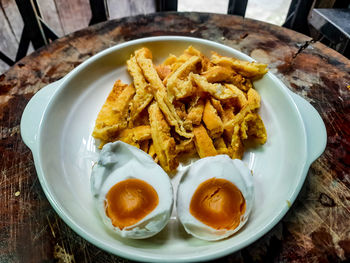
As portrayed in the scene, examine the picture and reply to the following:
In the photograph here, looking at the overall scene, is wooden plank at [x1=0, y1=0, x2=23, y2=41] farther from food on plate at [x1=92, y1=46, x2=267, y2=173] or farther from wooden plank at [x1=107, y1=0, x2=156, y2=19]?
food on plate at [x1=92, y1=46, x2=267, y2=173]

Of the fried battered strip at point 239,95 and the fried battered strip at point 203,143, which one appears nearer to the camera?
the fried battered strip at point 203,143

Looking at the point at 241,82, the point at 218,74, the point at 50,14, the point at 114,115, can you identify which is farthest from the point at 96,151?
the point at 50,14

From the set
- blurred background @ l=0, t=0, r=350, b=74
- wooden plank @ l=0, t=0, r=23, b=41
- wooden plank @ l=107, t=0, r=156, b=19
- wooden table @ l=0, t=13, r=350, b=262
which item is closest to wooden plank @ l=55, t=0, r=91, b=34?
blurred background @ l=0, t=0, r=350, b=74

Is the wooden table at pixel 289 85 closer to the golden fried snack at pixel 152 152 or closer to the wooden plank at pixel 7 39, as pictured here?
the golden fried snack at pixel 152 152

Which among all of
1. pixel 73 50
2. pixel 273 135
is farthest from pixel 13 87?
pixel 273 135

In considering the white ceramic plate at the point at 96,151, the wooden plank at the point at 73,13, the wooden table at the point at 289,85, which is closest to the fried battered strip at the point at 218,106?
the white ceramic plate at the point at 96,151
